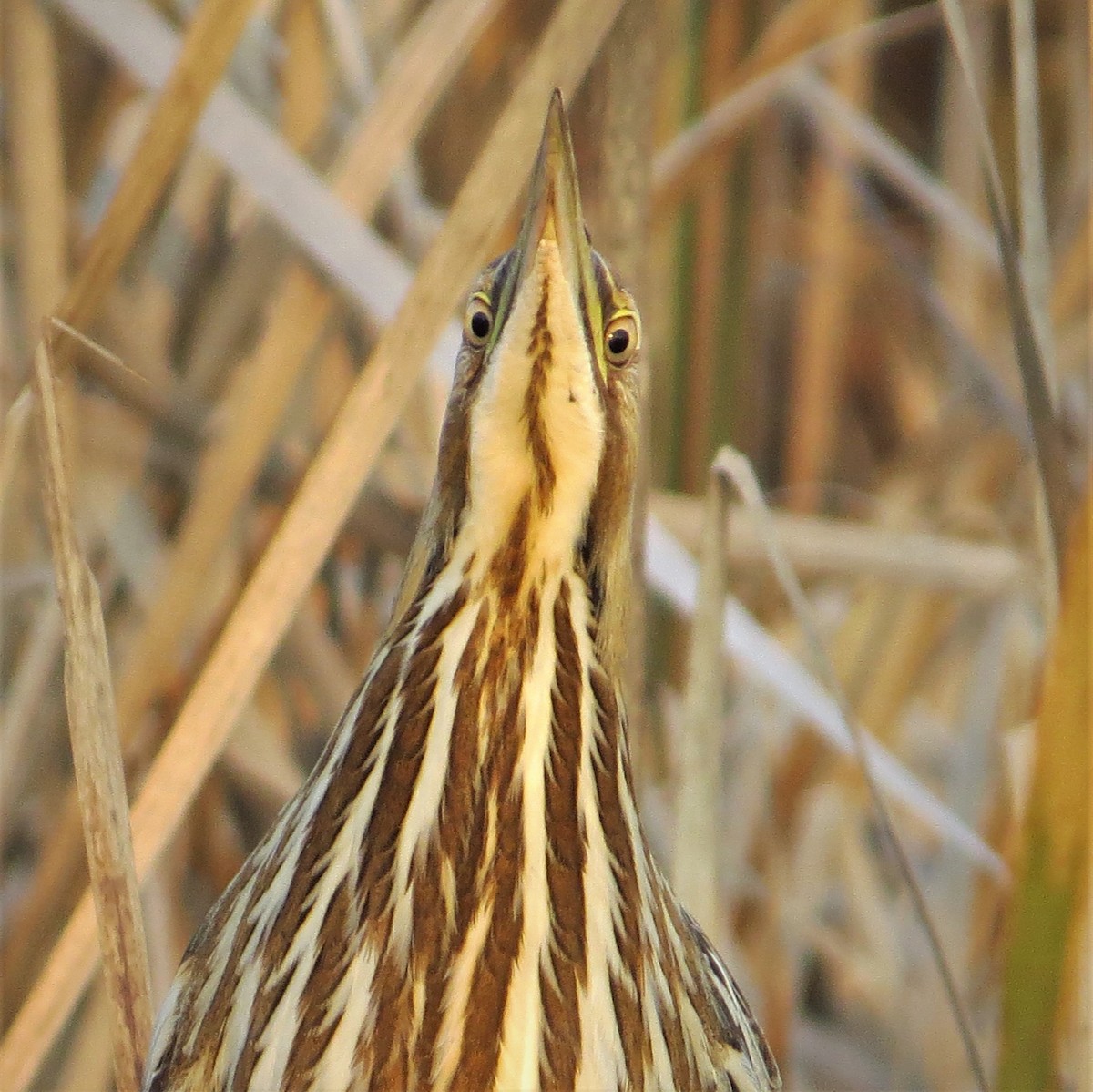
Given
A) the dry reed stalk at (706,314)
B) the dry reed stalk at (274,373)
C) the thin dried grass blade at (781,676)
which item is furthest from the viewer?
the dry reed stalk at (706,314)

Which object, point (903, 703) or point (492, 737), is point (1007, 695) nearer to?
point (903, 703)

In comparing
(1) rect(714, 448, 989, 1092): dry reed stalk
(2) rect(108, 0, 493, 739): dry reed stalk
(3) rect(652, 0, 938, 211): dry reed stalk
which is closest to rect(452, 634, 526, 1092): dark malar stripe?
(1) rect(714, 448, 989, 1092): dry reed stalk

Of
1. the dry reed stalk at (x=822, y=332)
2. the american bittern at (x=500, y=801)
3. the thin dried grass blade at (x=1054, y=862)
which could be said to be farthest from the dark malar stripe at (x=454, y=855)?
the dry reed stalk at (x=822, y=332)

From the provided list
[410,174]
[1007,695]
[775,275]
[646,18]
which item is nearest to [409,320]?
[646,18]

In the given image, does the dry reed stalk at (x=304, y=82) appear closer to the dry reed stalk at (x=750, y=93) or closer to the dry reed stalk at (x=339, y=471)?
the dry reed stalk at (x=750, y=93)

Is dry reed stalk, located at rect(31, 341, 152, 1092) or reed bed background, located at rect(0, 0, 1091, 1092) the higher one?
reed bed background, located at rect(0, 0, 1091, 1092)

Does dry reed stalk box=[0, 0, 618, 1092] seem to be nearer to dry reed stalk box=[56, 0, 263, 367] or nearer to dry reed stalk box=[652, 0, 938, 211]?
dry reed stalk box=[56, 0, 263, 367]
